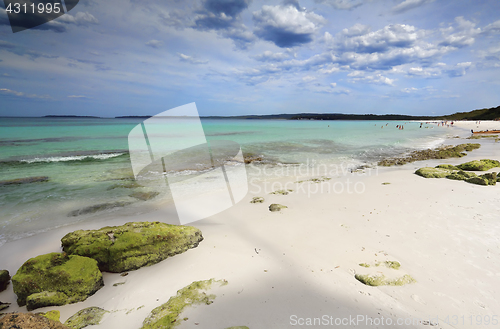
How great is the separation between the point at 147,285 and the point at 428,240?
596 cm

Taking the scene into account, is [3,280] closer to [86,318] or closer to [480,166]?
[86,318]

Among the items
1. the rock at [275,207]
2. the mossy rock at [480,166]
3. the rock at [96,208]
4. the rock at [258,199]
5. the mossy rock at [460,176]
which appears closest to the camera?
the rock at [275,207]

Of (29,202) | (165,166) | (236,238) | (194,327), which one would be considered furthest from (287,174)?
(29,202)

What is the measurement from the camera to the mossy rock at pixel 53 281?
337cm

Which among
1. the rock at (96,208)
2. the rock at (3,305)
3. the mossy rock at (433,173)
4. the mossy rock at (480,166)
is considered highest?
the mossy rock at (480,166)

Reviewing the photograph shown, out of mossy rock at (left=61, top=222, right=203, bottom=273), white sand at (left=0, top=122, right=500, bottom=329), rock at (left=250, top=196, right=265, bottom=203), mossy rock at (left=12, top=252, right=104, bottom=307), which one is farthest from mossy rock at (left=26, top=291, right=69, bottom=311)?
rock at (left=250, top=196, right=265, bottom=203)

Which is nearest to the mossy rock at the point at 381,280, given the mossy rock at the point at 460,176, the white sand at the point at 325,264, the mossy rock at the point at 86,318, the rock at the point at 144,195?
the white sand at the point at 325,264

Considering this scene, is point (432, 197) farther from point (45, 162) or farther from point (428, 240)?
point (45, 162)

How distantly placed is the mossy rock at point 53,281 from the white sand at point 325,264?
0.16 metres

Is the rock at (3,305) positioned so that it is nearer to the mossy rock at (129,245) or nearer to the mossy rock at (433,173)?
the mossy rock at (129,245)

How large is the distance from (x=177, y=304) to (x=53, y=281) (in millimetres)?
2122

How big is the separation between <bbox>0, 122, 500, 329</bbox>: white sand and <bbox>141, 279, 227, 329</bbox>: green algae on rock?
13cm

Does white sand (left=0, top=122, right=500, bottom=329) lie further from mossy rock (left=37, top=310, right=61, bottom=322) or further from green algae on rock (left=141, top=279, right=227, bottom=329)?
mossy rock (left=37, top=310, right=61, bottom=322)

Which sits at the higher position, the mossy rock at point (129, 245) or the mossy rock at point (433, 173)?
the mossy rock at point (433, 173)
